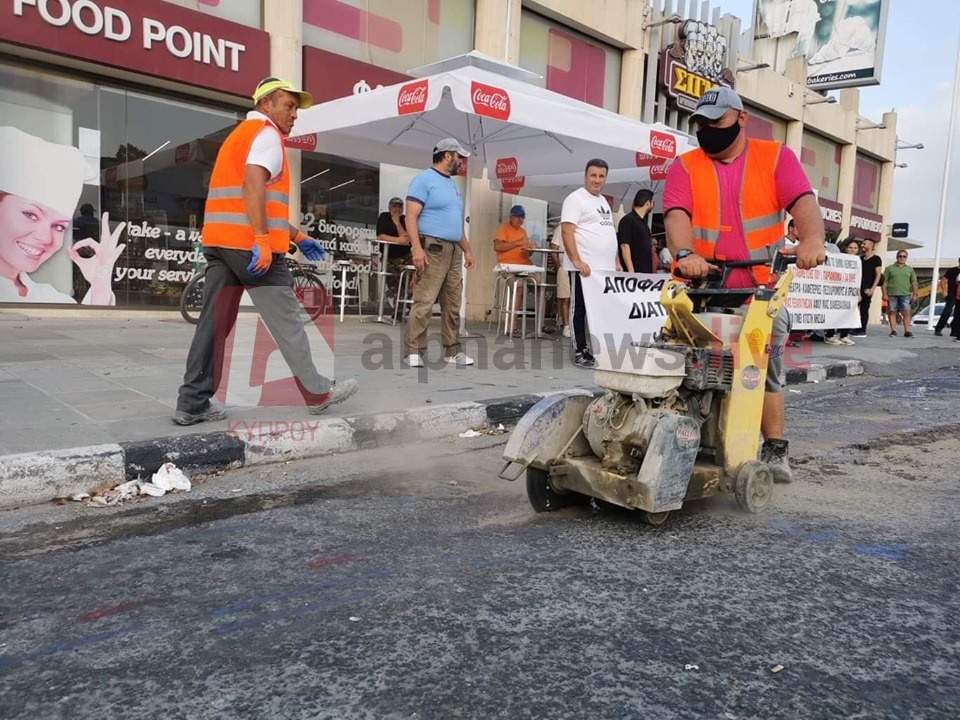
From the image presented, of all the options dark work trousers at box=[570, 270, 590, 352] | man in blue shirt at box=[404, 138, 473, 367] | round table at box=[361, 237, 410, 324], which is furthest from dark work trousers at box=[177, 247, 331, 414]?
round table at box=[361, 237, 410, 324]

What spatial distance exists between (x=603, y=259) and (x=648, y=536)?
439 centimetres

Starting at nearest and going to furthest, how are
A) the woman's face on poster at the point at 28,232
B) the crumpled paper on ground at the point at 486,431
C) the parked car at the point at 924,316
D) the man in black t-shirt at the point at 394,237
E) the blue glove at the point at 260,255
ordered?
the blue glove at the point at 260,255 → the crumpled paper on ground at the point at 486,431 → the woman's face on poster at the point at 28,232 → the man in black t-shirt at the point at 394,237 → the parked car at the point at 924,316

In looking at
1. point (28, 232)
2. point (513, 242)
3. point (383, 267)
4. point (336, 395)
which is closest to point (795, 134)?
point (513, 242)

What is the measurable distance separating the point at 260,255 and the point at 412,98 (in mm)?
3178

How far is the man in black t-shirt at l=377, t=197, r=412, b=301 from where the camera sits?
10.0 metres

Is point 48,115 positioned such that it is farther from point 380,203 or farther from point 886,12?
point 886,12

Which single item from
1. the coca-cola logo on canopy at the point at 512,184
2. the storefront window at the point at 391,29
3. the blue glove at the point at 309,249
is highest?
the storefront window at the point at 391,29

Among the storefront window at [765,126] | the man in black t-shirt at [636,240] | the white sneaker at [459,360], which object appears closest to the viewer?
the white sneaker at [459,360]

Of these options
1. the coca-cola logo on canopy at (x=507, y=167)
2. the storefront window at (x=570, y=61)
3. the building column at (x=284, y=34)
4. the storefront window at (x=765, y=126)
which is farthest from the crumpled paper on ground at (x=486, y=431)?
the storefront window at (x=765, y=126)

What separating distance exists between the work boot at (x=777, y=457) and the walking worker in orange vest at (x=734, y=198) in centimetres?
23

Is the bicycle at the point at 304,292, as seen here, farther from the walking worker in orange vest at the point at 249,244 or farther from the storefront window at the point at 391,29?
the walking worker in orange vest at the point at 249,244

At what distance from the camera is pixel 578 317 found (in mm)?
7664

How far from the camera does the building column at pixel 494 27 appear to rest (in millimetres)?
12414

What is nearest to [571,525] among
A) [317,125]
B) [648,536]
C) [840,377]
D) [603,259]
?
[648,536]
